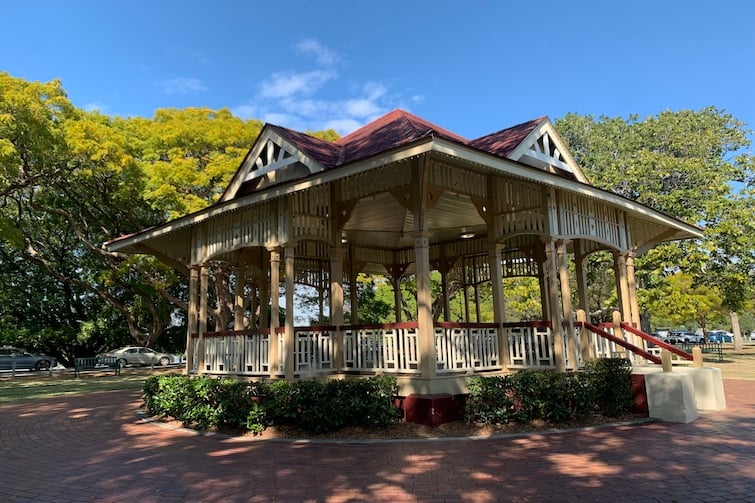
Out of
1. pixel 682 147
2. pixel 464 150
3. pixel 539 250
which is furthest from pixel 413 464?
pixel 682 147

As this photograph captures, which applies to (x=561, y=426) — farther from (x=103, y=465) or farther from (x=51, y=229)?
(x=51, y=229)

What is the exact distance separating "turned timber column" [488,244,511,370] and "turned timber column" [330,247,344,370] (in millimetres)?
3096

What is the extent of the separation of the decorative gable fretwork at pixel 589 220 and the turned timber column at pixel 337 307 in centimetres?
459

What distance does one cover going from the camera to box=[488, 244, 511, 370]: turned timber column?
31.9ft

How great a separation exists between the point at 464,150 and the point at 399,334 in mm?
3522

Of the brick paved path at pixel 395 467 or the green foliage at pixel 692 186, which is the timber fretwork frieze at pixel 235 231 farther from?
the green foliage at pixel 692 186

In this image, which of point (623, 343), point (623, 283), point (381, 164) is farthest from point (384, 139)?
point (623, 283)

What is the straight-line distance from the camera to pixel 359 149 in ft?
35.6

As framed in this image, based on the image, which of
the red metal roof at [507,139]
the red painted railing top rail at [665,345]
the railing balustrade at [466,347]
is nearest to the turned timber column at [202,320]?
the railing balustrade at [466,347]

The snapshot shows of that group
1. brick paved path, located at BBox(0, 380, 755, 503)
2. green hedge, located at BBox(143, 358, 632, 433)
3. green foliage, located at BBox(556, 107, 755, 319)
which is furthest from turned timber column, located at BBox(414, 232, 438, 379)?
green foliage, located at BBox(556, 107, 755, 319)

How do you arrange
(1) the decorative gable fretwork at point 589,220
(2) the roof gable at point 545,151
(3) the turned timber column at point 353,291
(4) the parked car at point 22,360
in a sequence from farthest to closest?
(4) the parked car at point 22,360 → (3) the turned timber column at point 353,291 → (2) the roof gable at point 545,151 → (1) the decorative gable fretwork at point 589,220

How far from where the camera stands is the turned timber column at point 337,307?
32.8ft

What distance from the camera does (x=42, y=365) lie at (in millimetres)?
28156

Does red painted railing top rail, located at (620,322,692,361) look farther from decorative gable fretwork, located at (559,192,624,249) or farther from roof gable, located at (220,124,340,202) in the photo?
roof gable, located at (220,124,340,202)
